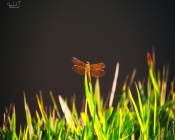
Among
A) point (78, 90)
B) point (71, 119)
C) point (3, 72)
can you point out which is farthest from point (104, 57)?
point (71, 119)

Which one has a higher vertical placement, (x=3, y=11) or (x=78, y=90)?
(x=3, y=11)

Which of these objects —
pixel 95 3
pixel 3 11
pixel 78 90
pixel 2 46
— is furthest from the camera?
pixel 95 3

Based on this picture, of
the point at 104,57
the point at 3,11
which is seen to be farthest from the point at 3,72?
the point at 104,57

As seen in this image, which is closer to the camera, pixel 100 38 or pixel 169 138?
pixel 169 138

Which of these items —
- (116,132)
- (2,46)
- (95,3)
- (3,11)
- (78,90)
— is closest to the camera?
(116,132)

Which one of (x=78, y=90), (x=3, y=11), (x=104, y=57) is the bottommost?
(x=78, y=90)

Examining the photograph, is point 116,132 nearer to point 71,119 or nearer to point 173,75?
point 71,119

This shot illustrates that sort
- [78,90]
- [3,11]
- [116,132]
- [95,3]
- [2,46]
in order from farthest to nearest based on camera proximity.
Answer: [95,3] < [78,90] < [2,46] < [3,11] < [116,132]

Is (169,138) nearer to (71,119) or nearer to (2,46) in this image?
(71,119)

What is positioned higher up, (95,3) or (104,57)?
(95,3)
